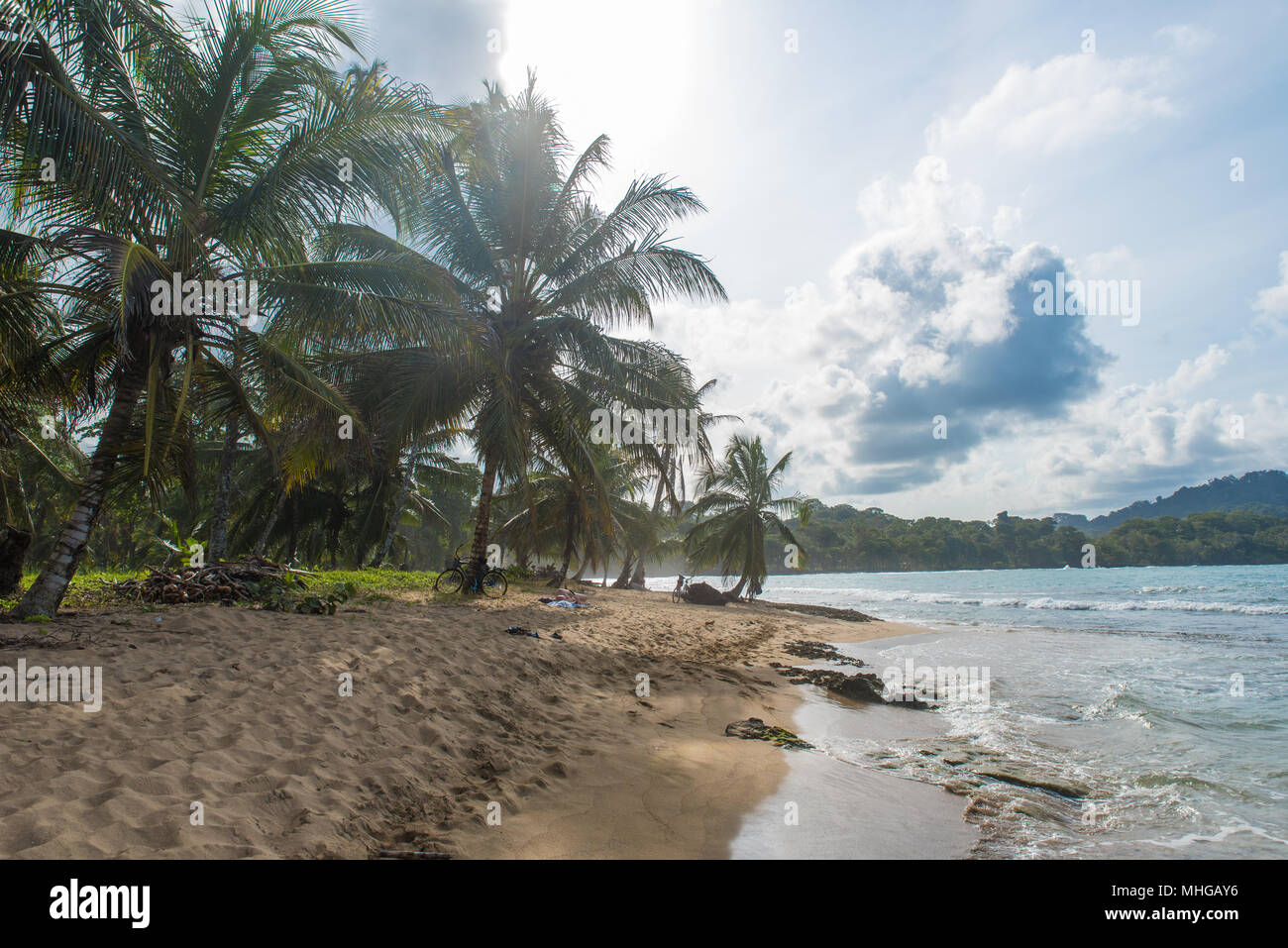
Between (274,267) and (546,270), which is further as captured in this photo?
(546,270)

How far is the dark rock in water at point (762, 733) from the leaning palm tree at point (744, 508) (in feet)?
66.3

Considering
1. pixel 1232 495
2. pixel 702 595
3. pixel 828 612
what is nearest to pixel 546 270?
pixel 702 595

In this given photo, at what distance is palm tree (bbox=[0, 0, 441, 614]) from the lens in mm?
5797

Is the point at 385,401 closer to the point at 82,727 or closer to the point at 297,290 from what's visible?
the point at 297,290

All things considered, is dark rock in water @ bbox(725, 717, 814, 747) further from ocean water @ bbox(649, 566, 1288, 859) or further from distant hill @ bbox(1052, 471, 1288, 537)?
distant hill @ bbox(1052, 471, 1288, 537)

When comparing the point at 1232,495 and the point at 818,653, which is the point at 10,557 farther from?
the point at 1232,495

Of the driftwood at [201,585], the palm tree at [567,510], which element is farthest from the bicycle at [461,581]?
the palm tree at [567,510]

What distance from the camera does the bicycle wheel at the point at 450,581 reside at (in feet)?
41.2

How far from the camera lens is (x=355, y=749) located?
4055 millimetres

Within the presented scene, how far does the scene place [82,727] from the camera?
356 centimetres

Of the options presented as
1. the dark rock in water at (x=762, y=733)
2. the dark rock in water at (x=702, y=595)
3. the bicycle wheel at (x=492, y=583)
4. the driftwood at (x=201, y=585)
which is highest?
the driftwood at (x=201, y=585)

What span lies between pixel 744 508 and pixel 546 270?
17.2 m

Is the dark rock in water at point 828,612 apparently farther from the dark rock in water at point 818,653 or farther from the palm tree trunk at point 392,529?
the palm tree trunk at point 392,529

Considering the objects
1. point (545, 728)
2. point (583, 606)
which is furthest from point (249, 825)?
point (583, 606)
